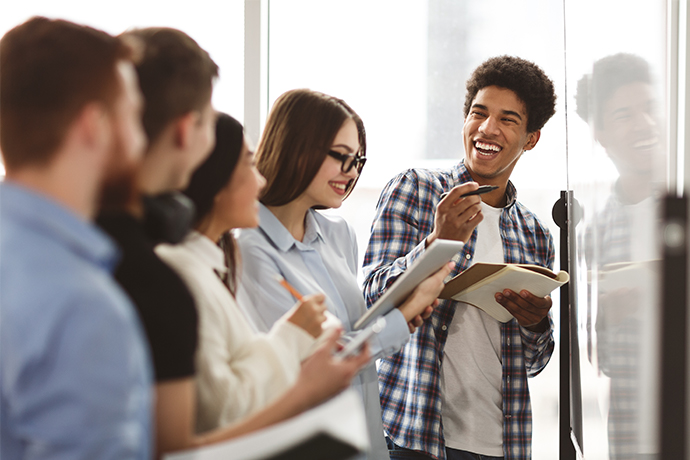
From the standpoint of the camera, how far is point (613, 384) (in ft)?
4.06

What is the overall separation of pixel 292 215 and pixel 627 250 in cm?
81

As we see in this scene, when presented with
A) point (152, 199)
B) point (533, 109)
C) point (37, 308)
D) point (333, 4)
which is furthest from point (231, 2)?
point (37, 308)

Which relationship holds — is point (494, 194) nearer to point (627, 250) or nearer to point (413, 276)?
point (413, 276)

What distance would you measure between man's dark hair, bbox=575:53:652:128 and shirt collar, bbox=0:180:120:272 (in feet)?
2.87

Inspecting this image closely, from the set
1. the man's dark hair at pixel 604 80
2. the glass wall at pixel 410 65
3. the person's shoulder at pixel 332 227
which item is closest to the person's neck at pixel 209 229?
the person's shoulder at pixel 332 227

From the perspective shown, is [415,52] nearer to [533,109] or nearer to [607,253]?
[533,109]

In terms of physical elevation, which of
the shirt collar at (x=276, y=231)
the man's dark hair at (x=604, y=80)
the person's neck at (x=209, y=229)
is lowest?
the shirt collar at (x=276, y=231)

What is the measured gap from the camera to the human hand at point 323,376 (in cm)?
76

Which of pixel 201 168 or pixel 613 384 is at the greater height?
pixel 201 168

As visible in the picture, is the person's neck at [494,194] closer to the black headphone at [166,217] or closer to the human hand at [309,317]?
the human hand at [309,317]

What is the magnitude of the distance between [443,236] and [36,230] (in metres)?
1.27

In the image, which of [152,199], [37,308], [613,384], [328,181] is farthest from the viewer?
[328,181]

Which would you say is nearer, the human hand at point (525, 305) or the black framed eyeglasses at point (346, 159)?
the black framed eyeglasses at point (346, 159)

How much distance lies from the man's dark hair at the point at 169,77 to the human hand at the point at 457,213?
40.4 inches
